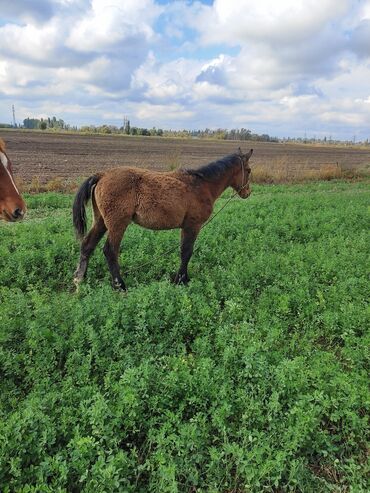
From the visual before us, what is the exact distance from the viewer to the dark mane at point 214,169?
23.1 feet

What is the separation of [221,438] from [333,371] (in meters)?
1.53

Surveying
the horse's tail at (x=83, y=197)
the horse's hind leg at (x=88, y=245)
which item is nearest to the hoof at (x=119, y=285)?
the horse's hind leg at (x=88, y=245)

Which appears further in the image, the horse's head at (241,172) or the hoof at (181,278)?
the horse's head at (241,172)

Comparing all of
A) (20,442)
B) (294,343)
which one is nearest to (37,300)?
(20,442)

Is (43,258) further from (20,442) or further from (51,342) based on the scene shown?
(20,442)

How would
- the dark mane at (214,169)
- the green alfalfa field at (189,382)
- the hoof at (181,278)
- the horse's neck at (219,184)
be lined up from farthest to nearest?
the horse's neck at (219,184), the dark mane at (214,169), the hoof at (181,278), the green alfalfa field at (189,382)

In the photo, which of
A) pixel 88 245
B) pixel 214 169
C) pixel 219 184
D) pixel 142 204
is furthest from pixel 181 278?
pixel 214 169

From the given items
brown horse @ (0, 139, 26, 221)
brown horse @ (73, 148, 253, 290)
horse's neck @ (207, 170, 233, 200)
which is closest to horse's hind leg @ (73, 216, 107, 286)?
brown horse @ (73, 148, 253, 290)

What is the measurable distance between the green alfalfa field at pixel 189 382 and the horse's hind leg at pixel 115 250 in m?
0.37

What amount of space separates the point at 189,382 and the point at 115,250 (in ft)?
10.7

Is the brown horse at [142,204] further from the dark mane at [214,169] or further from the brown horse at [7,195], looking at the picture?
the brown horse at [7,195]

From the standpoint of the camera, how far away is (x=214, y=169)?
7.21 meters

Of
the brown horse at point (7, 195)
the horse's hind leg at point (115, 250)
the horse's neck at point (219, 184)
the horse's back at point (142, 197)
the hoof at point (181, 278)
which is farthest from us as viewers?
the horse's neck at point (219, 184)

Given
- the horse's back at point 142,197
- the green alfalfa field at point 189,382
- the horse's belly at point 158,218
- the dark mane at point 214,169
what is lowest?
the green alfalfa field at point 189,382
